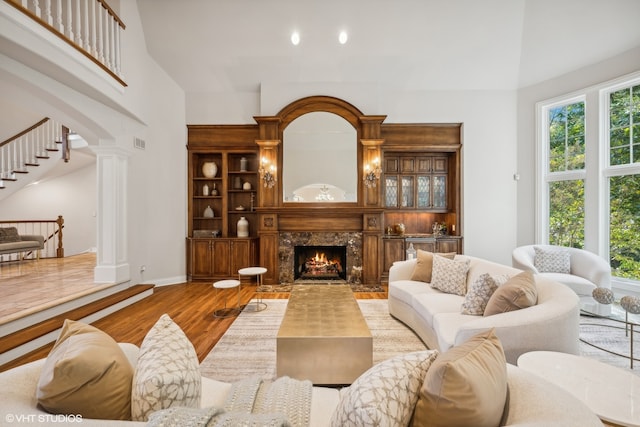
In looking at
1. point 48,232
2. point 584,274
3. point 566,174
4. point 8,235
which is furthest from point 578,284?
point 48,232

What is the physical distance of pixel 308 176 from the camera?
5547mm

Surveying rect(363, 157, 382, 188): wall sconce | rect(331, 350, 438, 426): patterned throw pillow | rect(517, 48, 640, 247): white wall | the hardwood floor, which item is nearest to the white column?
the hardwood floor

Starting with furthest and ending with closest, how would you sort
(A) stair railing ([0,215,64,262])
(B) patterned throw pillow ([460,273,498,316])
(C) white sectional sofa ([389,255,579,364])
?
1. (A) stair railing ([0,215,64,262])
2. (B) patterned throw pillow ([460,273,498,316])
3. (C) white sectional sofa ([389,255,579,364])

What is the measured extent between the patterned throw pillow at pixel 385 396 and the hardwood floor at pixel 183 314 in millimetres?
2331

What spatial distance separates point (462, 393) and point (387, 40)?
218 inches

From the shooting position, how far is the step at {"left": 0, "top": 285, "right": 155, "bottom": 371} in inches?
109

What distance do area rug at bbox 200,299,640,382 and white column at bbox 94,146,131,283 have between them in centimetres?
231

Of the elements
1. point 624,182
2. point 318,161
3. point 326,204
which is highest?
point 318,161

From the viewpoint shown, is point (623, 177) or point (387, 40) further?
point (387, 40)

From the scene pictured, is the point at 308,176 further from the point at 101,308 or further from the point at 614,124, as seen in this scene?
the point at 614,124

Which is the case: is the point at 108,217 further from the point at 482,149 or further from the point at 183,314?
the point at 482,149

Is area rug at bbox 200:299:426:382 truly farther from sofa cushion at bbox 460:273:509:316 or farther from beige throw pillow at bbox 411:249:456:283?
sofa cushion at bbox 460:273:509:316

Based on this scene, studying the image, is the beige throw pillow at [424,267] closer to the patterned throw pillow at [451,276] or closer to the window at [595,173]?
the patterned throw pillow at [451,276]

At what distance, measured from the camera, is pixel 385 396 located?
0.94 m
